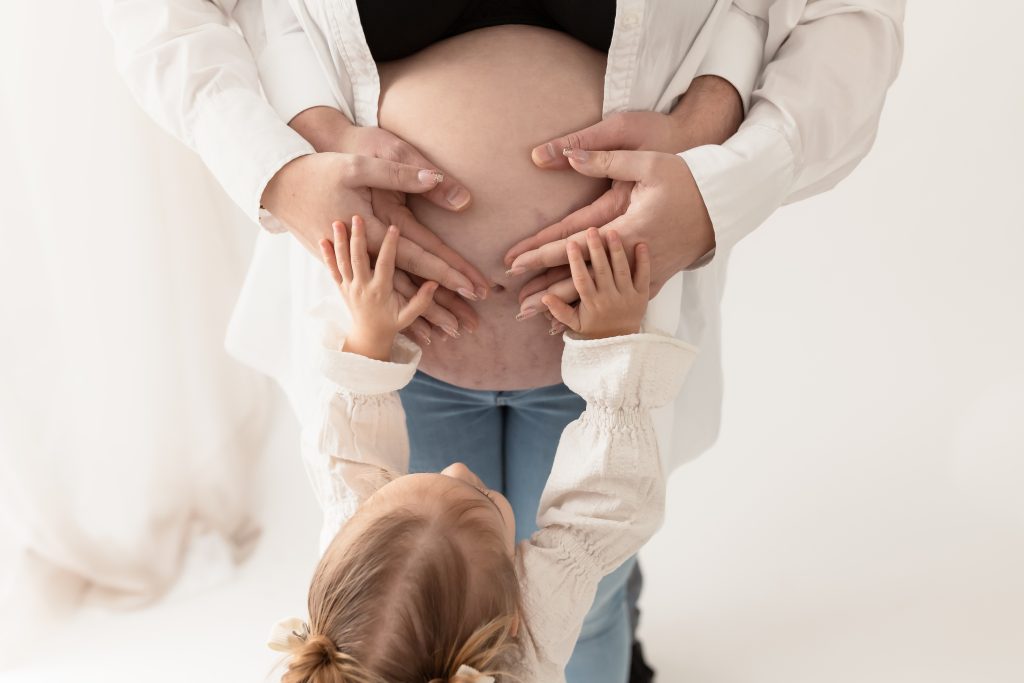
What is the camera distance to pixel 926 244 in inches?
75.3

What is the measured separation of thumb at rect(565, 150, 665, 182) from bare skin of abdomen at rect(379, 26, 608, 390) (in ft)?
0.14

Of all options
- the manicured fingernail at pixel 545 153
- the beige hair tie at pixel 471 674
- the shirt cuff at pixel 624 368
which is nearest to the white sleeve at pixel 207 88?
the manicured fingernail at pixel 545 153

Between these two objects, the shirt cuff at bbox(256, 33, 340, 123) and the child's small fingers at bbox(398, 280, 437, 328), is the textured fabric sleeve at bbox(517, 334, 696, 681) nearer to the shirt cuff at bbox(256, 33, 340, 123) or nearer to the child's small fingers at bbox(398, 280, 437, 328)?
the child's small fingers at bbox(398, 280, 437, 328)

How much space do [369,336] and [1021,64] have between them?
4.57ft

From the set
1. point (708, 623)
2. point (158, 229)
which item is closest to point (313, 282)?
point (158, 229)

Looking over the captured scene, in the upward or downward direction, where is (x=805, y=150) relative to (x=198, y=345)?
upward

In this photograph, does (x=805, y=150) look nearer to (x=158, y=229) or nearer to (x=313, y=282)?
(x=313, y=282)

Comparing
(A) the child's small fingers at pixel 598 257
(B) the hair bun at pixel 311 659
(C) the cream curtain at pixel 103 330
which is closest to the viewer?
(B) the hair bun at pixel 311 659

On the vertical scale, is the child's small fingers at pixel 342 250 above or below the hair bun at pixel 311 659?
above

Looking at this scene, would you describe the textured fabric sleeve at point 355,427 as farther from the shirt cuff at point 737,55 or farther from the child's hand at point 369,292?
the shirt cuff at point 737,55

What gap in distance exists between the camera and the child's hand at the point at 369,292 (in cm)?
92

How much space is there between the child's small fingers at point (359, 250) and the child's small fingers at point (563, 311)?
0.17m

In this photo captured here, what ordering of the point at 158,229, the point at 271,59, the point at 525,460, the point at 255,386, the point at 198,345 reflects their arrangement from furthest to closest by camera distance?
the point at 255,386 < the point at 198,345 < the point at 158,229 < the point at 525,460 < the point at 271,59

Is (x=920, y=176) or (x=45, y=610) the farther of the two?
(x=920, y=176)
